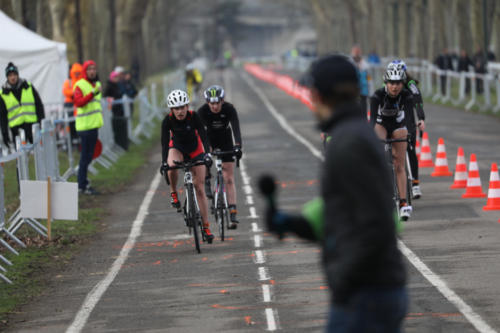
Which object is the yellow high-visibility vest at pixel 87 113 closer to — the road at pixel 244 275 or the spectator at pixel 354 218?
the road at pixel 244 275

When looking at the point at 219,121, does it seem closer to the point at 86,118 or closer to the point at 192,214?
the point at 192,214

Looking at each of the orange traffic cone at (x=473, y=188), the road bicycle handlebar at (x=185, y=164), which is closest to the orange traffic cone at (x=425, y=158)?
the orange traffic cone at (x=473, y=188)

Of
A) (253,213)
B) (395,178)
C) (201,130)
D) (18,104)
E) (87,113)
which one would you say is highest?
(18,104)

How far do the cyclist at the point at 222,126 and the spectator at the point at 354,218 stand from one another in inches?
375

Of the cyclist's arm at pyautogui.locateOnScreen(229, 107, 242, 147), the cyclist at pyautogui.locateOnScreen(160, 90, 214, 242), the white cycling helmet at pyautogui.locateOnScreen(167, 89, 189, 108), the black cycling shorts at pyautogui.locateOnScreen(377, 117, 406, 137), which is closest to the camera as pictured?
the white cycling helmet at pyautogui.locateOnScreen(167, 89, 189, 108)

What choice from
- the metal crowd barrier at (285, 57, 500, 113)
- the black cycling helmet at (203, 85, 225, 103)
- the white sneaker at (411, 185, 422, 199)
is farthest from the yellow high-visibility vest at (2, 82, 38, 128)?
the metal crowd barrier at (285, 57, 500, 113)

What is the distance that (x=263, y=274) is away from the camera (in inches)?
451

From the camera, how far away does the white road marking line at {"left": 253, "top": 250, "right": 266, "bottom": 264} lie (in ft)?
40.4

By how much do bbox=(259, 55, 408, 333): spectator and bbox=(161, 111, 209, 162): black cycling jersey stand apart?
836cm

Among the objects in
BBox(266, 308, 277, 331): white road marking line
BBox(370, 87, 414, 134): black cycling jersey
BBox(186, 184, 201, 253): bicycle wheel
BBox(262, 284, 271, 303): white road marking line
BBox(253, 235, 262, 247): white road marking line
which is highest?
BBox(370, 87, 414, 134): black cycling jersey

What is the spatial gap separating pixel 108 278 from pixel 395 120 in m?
4.64

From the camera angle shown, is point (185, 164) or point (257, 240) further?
point (257, 240)

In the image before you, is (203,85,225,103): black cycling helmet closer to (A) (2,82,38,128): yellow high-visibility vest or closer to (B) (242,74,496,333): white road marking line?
(B) (242,74,496,333): white road marking line

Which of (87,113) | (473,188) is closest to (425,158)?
(473,188)
